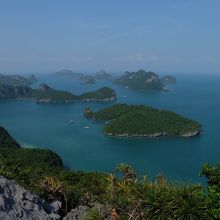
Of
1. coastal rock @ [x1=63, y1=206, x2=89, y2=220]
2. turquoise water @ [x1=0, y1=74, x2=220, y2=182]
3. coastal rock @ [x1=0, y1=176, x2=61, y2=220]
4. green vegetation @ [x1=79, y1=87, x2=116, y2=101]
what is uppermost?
coastal rock @ [x1=0, y1=176, x2=61, y2=220]

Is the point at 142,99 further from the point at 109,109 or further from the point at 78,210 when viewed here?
the point at 78,210

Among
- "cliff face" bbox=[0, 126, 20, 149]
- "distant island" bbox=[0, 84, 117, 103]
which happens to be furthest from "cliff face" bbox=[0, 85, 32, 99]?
"cliff face" bbox=[0, 126, 20, 149]

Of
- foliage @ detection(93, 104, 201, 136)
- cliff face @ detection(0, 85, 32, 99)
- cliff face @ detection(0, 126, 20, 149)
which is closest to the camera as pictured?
cliff face @ detection(0, 126, 20, 149)

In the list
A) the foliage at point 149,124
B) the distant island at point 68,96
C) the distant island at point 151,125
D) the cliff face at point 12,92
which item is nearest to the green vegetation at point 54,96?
the distant island at point 68,96

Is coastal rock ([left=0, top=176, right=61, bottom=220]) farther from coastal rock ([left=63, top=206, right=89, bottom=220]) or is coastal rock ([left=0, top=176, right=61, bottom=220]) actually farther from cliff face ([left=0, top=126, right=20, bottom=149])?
cliff face ([left=0, top=126, right=20, bottom=149])

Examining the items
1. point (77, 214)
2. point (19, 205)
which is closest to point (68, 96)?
point (77, 214)

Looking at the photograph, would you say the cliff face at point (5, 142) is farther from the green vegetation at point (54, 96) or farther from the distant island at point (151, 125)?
the green vegetation at point (54, 96)

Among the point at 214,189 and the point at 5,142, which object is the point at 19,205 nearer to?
the point at 214,189
